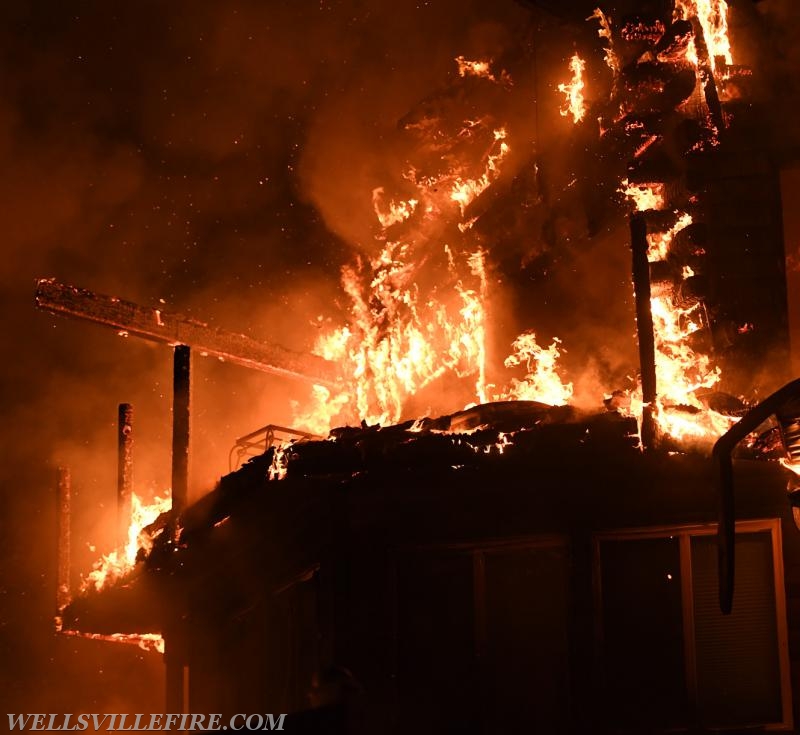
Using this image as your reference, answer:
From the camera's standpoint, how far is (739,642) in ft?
28.3

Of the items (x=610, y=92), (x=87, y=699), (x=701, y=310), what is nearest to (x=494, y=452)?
(x=701, y=310)

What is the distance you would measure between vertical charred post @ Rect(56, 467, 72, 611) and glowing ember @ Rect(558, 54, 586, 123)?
42.2 feet

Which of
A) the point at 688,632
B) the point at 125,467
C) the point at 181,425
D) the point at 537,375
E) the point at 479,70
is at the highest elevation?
the point at 479,70

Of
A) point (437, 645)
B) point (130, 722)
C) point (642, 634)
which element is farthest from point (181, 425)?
point (130, 722)

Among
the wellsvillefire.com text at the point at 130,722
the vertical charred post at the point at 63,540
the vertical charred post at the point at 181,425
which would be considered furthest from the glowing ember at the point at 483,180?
the wellsvillefire.com text at the point at 130,722

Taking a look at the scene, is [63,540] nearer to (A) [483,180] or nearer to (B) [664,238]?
(A) [483,180]

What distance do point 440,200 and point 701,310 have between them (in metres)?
9.97

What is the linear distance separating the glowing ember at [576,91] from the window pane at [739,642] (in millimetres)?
10758

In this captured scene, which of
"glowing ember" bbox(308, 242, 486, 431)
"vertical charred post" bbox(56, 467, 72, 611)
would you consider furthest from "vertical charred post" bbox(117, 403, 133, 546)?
"glowing ember" bbox(308, 242, 486, 431)

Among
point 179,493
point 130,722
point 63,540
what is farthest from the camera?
point 130,722

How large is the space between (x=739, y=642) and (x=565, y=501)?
231cm

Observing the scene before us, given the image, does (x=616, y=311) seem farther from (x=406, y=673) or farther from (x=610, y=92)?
(x=406, y=673)

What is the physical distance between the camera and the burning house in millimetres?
8680

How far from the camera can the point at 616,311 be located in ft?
48.6
